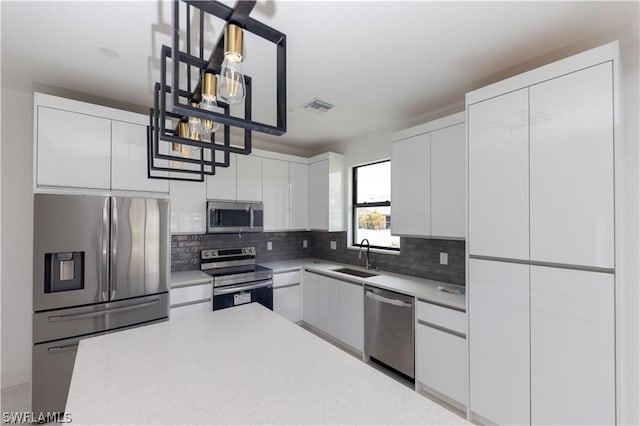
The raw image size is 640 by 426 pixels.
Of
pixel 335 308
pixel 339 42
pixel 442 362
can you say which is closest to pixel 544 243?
pixel 442 362

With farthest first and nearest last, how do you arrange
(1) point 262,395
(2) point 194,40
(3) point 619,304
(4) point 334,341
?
1. (4) point 334,341
2. (2) point 194,40
3. (3) point 619,304
4. (1) point 262,395

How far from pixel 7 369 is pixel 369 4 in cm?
409

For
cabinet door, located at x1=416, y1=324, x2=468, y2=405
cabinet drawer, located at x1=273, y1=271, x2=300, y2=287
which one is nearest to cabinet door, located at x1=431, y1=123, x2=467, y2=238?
cabinet door, located at x1=416, y1=324, x2=468, y2=405

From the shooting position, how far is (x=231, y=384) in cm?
110

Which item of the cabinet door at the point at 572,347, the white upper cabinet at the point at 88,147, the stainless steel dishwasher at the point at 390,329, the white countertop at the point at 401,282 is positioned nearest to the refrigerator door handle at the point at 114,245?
the white upper cabinet at the point at 88,147

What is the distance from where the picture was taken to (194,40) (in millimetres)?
1797

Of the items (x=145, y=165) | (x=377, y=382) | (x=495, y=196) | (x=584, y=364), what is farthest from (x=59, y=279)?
(x=584, y=364)

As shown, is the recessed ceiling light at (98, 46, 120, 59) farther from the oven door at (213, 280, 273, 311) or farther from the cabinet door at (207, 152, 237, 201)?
the oven door at (213, 280, 273, 311)

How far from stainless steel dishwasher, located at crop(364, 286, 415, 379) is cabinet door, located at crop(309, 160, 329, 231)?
52.1 inches

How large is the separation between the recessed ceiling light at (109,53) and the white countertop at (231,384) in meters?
1.85

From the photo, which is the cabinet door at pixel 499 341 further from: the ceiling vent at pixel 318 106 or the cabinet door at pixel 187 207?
the cabinet door at pixel 187 207

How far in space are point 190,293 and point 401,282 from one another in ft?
7.11

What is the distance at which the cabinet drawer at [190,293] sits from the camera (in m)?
2.78

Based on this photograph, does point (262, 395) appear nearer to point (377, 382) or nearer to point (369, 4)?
point (377, 382)
